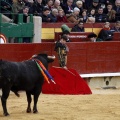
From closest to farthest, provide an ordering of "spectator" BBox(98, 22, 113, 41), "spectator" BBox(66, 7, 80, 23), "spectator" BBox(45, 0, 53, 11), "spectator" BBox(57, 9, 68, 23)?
"spectator" BBox(57, 9, 68, 23)
"spectator" BBox(45, 0, 53, 11)
"spectator" BBox(98, 22, 113, 41)
"spectator" BBox(66, 7, 80, 23)

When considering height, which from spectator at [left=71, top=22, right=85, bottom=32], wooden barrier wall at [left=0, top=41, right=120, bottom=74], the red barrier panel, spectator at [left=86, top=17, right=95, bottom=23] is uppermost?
spectator at [left=86, top=17, right=95, bottom=23]

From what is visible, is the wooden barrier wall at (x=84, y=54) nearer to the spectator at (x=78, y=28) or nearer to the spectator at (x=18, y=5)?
the spectator at (x=78, y=28)

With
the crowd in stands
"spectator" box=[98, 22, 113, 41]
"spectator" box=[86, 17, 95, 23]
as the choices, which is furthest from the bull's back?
"spectator" box=[86, 17, 95, 23]

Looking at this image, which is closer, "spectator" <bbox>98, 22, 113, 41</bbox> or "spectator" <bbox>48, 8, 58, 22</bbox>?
"spectator" <bbox>48, 8, 58, 22</bbox>

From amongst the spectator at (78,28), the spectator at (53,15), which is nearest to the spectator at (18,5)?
the spectator at (53,15)

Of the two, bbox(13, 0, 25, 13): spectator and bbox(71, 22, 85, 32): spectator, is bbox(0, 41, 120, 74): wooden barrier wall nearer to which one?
bbox(71, 22, 85, 32): spectator

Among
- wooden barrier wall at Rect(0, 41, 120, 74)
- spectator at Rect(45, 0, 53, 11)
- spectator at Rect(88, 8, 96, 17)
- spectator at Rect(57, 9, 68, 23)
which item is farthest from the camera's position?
spectator at Rect(88, 8, 96, 17)

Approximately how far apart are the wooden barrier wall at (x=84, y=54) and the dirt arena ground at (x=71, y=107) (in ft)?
3.58

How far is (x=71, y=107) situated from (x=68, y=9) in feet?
19.5

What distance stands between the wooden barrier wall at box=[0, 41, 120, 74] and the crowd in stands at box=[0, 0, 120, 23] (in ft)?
3.11

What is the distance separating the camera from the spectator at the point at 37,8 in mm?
16583

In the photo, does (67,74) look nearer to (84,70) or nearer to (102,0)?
(84,70)

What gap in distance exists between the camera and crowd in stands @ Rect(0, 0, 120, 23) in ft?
53.6

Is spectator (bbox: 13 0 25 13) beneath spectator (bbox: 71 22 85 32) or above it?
above
